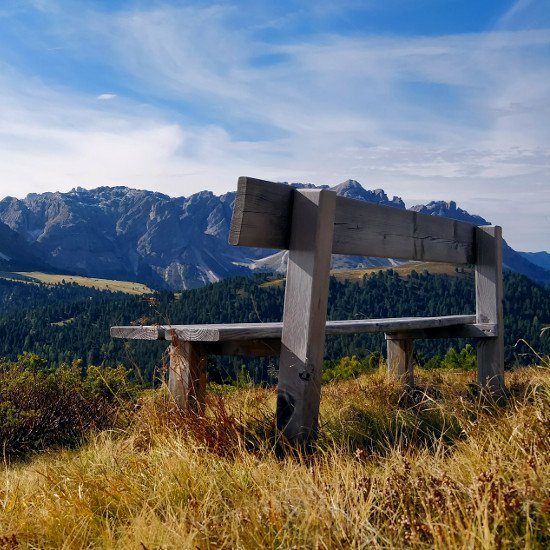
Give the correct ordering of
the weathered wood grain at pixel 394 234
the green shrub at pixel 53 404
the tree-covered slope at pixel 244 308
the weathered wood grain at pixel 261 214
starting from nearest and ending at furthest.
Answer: the weathered wood grain at pixel 261 214, the weathered wood grain at pixel 394 234, the green shrub at pixel 53 404, the tree-covered slope at pixel 244 308

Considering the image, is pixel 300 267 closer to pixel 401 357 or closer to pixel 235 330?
pixel 235 330

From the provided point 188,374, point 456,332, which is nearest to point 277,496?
point 188,374

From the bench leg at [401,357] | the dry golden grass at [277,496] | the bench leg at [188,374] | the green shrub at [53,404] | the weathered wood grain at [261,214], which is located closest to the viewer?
the dry golden grass at [277,496]

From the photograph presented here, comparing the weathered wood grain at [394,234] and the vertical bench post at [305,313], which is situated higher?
the weathered wood grain at [394,234]

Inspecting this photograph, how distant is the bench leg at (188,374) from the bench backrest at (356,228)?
1.13 m

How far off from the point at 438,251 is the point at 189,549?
3.44m

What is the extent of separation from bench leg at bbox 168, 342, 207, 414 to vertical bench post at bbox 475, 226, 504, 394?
2.68 m

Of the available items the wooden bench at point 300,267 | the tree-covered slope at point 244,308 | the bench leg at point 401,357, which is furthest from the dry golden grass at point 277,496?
the tree-covered slope at point 244,308

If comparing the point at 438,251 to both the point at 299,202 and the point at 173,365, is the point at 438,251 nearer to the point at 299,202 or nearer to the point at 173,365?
the point at 299,202

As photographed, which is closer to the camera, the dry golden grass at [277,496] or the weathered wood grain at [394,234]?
the dry golden grass at [277,496]

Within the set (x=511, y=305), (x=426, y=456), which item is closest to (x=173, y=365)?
(x=426, y=456)

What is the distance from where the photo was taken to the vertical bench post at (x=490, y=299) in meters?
5.59

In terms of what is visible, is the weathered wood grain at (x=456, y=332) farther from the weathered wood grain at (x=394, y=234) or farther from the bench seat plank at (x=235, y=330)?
the weathered wood grain at (x=394, y=234)

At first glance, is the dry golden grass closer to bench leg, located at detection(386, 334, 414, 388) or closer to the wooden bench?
the wooden bench
